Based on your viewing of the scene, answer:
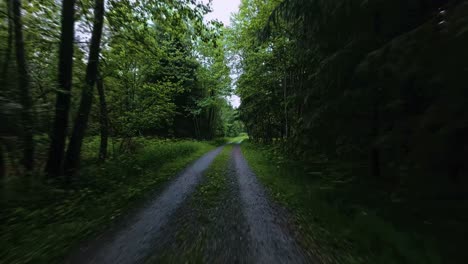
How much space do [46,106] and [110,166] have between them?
2.91 metres

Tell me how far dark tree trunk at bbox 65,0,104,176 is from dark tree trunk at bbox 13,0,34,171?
3.12ft

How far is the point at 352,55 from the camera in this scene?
3922mm

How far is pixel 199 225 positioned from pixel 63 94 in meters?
5.25

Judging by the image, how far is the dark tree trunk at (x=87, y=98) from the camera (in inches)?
248

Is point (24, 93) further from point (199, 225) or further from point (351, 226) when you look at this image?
point (351, 226)

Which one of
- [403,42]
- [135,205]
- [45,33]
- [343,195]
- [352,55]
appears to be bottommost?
[135,205]

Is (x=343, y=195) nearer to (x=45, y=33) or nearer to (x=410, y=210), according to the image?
(x=410, y=210)

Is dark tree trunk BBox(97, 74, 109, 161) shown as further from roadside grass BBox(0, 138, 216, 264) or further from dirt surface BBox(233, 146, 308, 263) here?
dirt surface BBox(233, 146, 308, 263)

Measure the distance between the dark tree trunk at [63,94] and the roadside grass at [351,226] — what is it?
6174 millimetres

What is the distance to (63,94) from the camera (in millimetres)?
5742

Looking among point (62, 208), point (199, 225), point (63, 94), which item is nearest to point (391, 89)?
point (199, 225)

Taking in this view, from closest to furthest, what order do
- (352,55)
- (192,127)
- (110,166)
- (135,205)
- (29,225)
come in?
1. (29,225)
2. (352,55)
3. (135,205)
4. (110,166)
5. (192,127)

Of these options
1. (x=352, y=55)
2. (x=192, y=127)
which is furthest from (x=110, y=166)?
(x=192, y=127)

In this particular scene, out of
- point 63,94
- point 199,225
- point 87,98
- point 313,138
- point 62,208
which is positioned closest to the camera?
point 199,225
